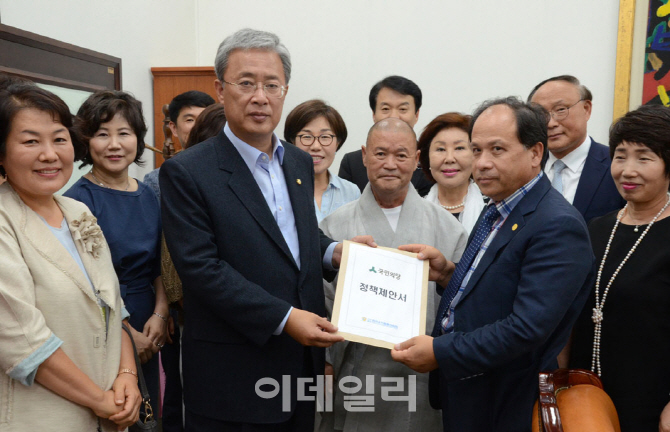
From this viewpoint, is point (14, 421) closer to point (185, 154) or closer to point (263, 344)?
point (263, 344)

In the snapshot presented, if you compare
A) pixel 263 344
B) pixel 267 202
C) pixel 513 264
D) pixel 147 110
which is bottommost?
pixel 263 344

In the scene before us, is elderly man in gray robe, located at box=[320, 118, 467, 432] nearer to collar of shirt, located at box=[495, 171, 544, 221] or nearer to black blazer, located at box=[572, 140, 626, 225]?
collar of shirt, located at box=[495, 171, 544, 221]

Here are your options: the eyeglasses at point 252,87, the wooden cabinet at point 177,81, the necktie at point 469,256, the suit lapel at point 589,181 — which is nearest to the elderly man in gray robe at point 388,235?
the necktie at point 469,256

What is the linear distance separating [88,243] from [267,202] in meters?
0.52

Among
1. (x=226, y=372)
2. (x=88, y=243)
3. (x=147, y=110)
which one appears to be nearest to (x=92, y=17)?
(x=147, y=110)

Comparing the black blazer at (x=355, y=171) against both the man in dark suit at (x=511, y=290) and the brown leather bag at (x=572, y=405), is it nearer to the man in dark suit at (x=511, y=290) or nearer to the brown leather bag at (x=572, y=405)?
the man in dark suit at (x=511, y=290)

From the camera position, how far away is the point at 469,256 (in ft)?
5.60

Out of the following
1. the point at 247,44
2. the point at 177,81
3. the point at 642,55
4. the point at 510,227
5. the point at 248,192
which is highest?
the point at 642,55

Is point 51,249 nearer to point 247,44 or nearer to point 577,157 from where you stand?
point 247,44

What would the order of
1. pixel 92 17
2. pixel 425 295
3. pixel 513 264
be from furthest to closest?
pixel 92 17, pixel 425 295, pixel 513 264

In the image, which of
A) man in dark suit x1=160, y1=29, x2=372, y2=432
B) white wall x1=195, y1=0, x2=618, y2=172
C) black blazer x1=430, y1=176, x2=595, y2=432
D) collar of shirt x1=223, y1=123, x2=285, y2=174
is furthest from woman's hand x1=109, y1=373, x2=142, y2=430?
white wall x1=195, y1=0, x2=618, y2=172

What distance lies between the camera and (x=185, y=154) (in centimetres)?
156

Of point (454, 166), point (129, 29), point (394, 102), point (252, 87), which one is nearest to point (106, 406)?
point (252, 87)

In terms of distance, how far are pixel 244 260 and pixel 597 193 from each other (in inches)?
Answer: 62.3
